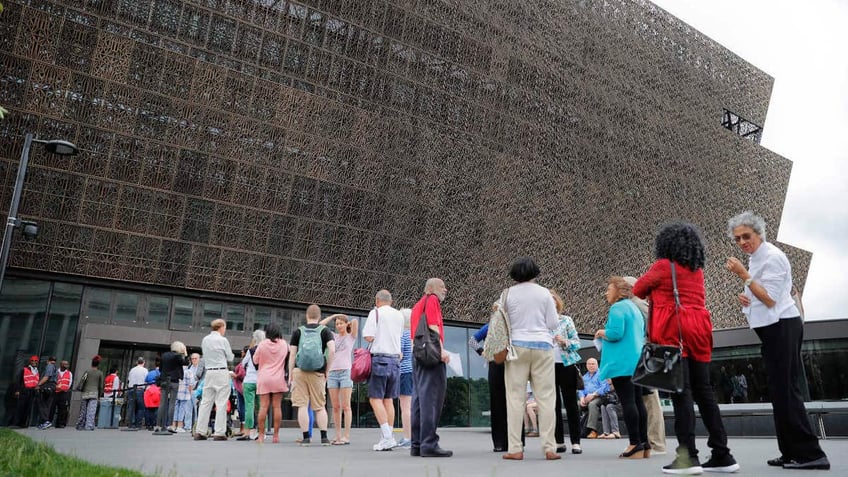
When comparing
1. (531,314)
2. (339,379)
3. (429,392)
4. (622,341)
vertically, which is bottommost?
(339,379)

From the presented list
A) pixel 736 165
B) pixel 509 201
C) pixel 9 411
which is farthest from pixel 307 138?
pixel 736 165

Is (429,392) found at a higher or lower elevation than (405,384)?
higher

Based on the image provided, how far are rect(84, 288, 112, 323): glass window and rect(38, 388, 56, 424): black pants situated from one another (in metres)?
2.81

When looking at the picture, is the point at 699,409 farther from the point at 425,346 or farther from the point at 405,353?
the point at 405,353

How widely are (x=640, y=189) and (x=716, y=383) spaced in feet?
51.6

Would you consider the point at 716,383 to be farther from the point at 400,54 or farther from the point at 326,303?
the point at 400,54

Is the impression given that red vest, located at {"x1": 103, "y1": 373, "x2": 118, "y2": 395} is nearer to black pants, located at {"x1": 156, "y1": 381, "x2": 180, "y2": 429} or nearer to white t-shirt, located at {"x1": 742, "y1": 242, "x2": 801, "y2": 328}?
black pants, located at {"x1": 156, "y1": 381, "x2": 180, "y2": 429}

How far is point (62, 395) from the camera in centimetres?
1698

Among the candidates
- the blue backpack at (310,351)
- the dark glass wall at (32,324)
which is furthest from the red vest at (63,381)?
the blue backpack at (310,351)

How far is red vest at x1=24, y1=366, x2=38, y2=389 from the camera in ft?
52.0

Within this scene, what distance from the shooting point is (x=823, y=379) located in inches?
582

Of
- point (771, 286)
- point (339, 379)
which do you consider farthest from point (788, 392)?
point (339, 379)

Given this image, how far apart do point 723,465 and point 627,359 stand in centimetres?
177

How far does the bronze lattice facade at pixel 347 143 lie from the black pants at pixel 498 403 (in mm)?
14424
